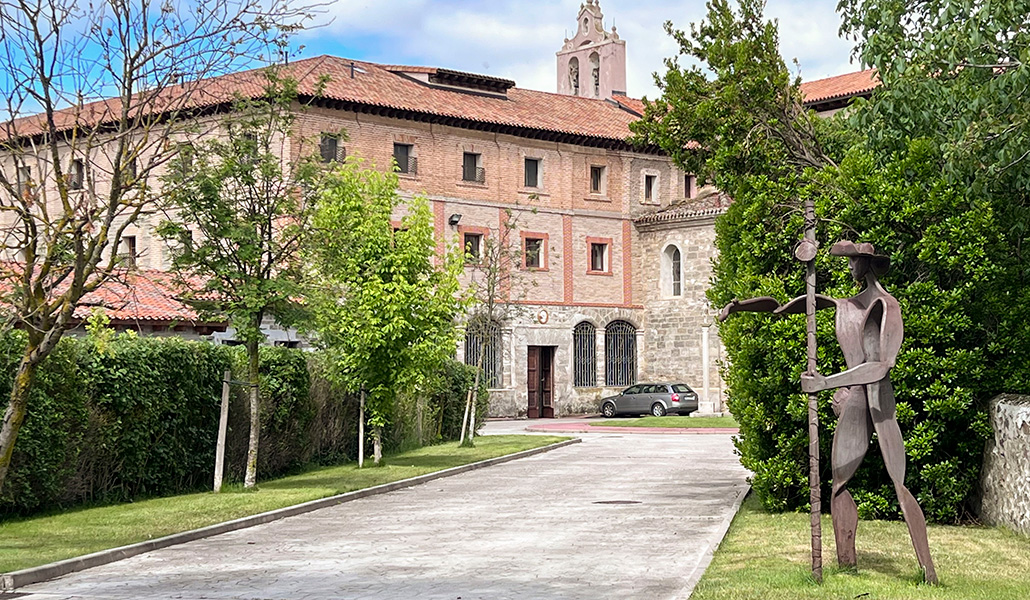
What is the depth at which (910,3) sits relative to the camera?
14.9 m

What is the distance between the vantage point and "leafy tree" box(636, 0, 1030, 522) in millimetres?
14031

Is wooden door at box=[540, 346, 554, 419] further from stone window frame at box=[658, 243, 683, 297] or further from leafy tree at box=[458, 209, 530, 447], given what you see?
stone window frame at box=[658, 243, 683, 297]

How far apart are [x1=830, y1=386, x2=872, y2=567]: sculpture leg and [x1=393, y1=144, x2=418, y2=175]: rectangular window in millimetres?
35899

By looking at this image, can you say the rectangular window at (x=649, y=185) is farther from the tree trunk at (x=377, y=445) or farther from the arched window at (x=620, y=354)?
the tree trunk at (x=377, y=445)

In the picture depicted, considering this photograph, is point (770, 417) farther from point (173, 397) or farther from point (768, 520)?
point (173, 397)

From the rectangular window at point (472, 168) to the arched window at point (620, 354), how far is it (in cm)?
858

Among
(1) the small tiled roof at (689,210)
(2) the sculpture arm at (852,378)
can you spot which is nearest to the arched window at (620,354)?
(1) the small tiled roof at (689,210)

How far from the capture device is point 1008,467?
13.3m

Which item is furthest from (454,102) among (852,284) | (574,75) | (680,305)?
(574,75)

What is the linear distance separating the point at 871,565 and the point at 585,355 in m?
40.2

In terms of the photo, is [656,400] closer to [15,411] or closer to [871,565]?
[871,565]

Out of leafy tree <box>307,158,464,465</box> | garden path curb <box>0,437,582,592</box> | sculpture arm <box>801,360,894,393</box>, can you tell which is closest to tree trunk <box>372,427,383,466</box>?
leafy tree <box>307,158,464,465</box>

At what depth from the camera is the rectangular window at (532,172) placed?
4956 cm

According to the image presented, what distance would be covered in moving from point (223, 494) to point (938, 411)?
10.5 metres
